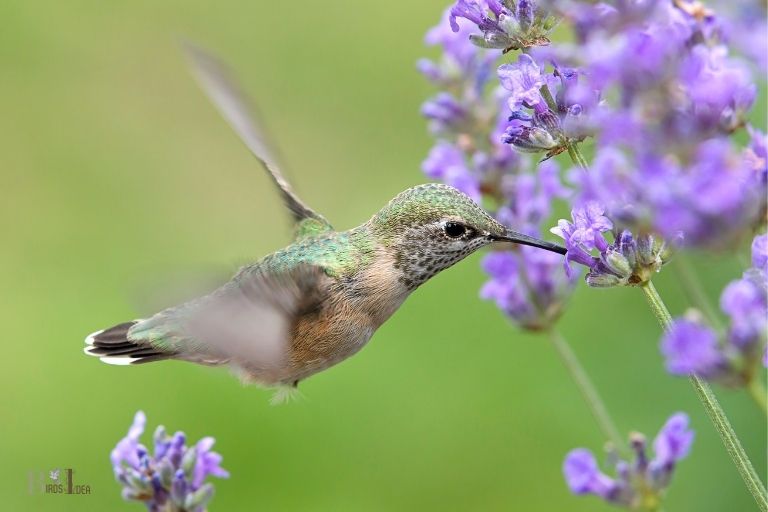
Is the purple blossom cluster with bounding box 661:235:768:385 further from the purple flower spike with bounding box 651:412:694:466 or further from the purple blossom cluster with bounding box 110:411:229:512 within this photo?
the purple blossom cluster with bounding box 110:411:229:512

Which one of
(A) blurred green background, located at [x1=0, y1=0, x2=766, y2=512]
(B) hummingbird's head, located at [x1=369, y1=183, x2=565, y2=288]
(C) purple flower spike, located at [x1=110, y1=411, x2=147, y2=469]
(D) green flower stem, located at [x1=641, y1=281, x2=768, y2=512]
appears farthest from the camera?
(A) blurred green background, located at [x1=0, y1=0, x2=766, y2=512]

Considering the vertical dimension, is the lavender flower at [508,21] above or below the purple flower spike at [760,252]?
above

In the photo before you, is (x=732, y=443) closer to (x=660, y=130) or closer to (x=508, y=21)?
(x=660, y=130)

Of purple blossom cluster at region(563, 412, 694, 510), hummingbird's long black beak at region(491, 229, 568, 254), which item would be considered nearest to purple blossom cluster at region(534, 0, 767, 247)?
purple blossom cluster at region(563, 412, 694, 510)

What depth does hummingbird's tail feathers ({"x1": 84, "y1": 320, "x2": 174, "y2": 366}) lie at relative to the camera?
2.89m

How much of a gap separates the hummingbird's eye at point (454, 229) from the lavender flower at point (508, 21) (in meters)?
0.59

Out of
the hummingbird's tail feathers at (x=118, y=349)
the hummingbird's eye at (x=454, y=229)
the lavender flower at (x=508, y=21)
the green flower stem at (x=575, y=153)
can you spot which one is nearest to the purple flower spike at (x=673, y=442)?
the green flower stem at (x=575, y=153)

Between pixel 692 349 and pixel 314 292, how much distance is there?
1.23 metres

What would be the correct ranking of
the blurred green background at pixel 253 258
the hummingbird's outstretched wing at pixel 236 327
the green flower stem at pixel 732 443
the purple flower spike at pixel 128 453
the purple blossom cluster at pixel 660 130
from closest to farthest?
the purple blossom cluster at pixel 660 130, the green flower stem at pixel 732 443, the purple flower spike at pixel 128 453, the hummingbird's outstretched wing at pixel 236 327, the blurred green background at pixel 253 258

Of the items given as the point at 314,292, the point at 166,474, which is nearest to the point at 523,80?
the point at 314,292

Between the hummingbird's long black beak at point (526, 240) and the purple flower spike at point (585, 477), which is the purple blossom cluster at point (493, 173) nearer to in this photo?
the hummingbird's long black beak at point (526, 240)

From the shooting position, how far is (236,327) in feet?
8.02

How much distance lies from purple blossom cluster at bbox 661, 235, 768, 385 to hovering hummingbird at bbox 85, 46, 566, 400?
33.9 inches

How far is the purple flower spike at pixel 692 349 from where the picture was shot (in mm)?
1549
